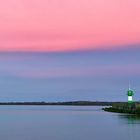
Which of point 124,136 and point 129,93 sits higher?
point 129,93

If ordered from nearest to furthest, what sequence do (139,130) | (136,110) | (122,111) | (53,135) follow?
(53,135), (139,130), (136,110), (122,111)

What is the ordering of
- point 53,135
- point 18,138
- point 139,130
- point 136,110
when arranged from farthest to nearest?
point 136,110 < point 139,130 < point 53,135 < point 18,138

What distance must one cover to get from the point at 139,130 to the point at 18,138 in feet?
34.4

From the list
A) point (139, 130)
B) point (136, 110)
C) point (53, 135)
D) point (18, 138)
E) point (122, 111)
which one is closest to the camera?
point (18, 138)

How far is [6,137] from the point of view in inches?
1401

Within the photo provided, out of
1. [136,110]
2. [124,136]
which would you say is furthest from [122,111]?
[124,136]

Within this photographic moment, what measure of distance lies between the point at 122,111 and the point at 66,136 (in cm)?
3933

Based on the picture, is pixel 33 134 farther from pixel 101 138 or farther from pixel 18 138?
pixel 101 138

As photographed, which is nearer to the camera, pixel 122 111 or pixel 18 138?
pixel 18 138

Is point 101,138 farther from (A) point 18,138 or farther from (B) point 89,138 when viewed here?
(A) point 18,138

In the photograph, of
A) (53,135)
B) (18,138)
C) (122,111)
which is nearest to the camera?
(18,138)

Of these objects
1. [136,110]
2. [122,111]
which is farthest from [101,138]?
[122,111]

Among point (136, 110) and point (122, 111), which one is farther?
point (122, 111)

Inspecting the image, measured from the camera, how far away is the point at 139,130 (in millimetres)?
Answer: 39969
